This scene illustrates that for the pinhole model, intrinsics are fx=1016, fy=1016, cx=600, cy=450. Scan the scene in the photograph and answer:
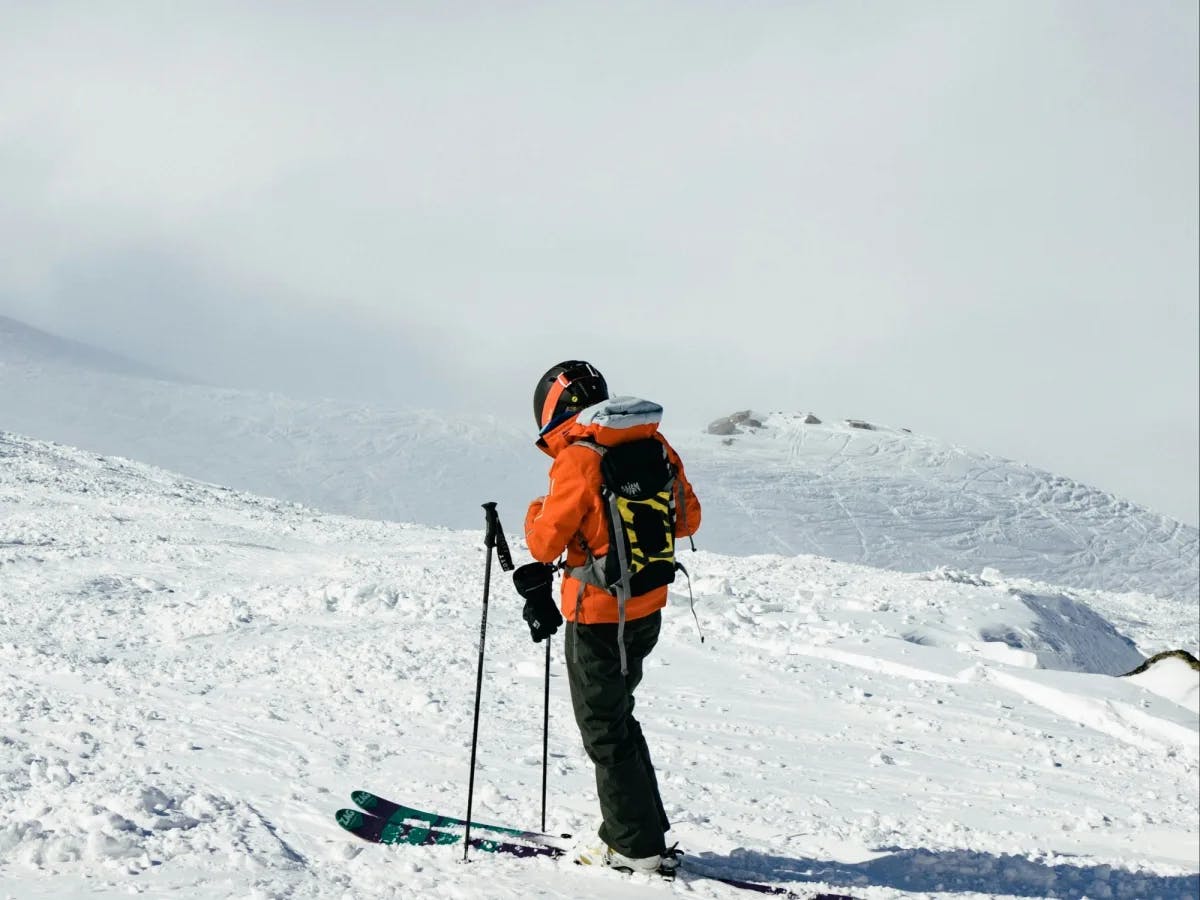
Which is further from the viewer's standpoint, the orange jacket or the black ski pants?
the black ski pants

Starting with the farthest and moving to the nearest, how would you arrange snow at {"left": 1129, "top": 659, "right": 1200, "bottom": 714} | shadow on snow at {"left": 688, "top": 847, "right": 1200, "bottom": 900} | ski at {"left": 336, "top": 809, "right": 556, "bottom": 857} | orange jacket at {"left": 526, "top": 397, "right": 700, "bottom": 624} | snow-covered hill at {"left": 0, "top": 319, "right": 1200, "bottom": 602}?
1. snow-covered hill at {"left": 0, "top": 319, "right": 1200, "bottom": 602}
2. snow at {"left": 1129, "top": 659, "right": 1200, "bottom": 714}
3. shadow on snow at {"left": 688, "top": 847, "right": 1200, "bottom": 900}
4. ski at {"left": 336, "top": 809, "right": 556, "bottom": 857}
5. orange jacket at {"left": 526, "top": 397, "right": 700, "bottom": 624}

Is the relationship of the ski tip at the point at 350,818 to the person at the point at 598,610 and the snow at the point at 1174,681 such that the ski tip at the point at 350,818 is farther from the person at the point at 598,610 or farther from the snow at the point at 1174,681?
the snow at the point at 1174,681

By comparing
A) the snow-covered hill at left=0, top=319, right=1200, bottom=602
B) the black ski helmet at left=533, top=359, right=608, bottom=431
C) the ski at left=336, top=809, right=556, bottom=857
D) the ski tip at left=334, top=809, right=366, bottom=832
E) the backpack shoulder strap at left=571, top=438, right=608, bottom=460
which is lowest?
the ski at left=336, top=809, right=556, bottom=857

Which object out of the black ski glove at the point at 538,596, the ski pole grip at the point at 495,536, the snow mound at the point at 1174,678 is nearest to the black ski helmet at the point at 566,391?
the ski pole grip at the point at 495,536

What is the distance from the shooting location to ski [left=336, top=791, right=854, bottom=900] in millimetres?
4746

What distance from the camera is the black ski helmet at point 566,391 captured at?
4766mm

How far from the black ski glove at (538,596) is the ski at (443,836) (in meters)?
1.07

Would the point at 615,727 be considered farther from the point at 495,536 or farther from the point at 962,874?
the point at 962,874

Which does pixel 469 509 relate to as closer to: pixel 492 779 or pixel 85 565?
pixel 85 565

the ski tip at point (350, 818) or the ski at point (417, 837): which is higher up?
the ski tip at point (350, 818)

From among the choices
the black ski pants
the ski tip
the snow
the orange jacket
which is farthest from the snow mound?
the ski tip

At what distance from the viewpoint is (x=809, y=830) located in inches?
228

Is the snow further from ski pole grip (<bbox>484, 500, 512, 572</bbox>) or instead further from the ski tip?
the ski tip

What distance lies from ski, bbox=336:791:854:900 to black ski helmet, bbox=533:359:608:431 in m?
2.04
